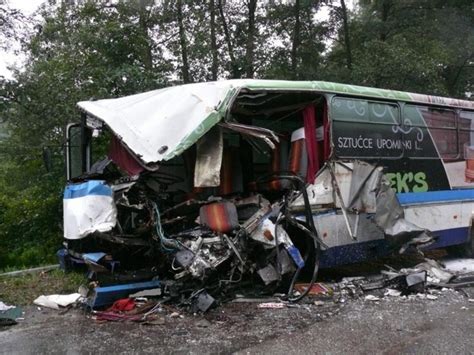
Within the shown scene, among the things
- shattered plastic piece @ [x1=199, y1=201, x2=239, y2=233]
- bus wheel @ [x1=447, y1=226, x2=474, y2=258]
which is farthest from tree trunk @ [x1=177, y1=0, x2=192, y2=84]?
shattered plastic piece @ [x1=199, y1=201, x2=239, y2=233]

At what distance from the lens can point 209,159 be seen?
5785mm

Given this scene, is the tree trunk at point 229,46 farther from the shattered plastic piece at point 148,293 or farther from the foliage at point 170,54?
the shattered plastic piece at point 148,293

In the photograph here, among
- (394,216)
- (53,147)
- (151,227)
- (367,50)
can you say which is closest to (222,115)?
(151,227)

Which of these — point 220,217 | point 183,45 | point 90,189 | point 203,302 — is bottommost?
point 203,302

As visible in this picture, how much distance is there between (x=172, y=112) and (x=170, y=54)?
10.7 m

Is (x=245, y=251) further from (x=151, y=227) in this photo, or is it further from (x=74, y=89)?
(x=74, y=89)

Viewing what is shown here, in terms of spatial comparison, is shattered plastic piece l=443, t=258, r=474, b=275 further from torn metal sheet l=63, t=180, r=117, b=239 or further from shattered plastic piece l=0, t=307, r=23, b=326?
shattered plastic piece l=0, t=307, r=23, b=326

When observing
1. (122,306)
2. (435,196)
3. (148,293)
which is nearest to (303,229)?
(148,293)

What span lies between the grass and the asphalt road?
0.52m

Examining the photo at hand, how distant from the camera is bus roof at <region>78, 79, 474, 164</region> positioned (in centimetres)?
567

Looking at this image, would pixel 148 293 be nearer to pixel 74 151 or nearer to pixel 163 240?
pixel 163 240

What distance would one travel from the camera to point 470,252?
29.6 ft

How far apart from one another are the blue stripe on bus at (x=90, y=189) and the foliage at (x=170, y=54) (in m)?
2.39

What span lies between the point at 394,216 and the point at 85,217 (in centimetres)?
383
